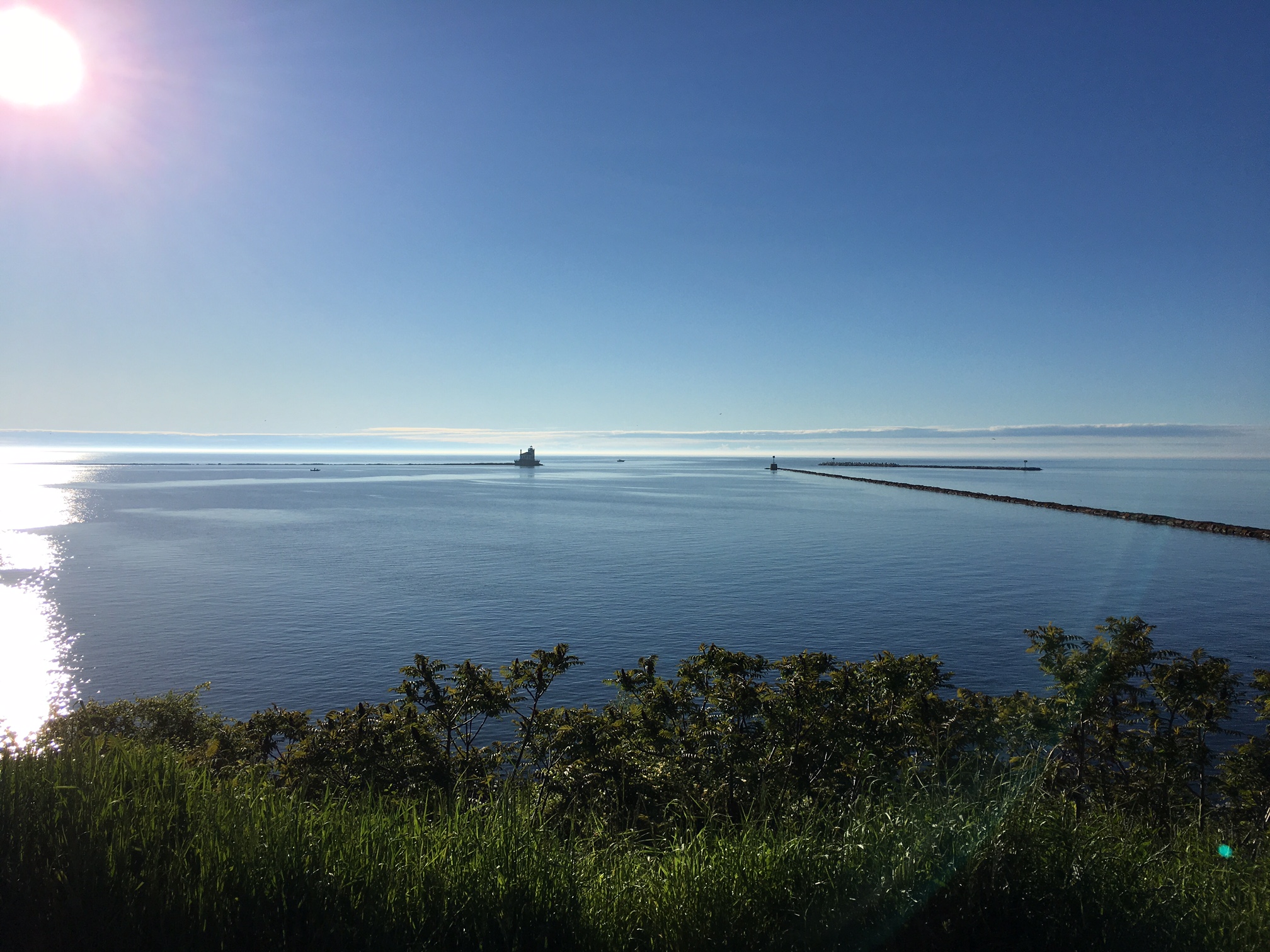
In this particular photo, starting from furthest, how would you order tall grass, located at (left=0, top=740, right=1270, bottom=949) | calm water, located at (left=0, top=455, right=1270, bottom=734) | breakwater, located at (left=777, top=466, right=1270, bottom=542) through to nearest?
1. breakwater, located at (left=777, top=466, right=1270, bottom=542)
2. calm water, located at (left=0, top=455, right=1270, bottom=734)
3. tall grass, located at (left=0, top=740, right=1270, bottom=949)

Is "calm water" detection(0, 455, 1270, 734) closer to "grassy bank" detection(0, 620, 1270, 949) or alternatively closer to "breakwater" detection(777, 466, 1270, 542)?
"breakwater" detection(777, 466, 1270, 542)

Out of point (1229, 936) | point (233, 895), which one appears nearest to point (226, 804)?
point (233, 895)

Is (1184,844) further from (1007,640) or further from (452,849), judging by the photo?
(1007,640)

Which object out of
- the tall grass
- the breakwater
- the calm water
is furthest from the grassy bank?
the breakwater

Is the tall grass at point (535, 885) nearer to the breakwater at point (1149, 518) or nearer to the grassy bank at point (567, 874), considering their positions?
the grassy bank at point (567, 874)

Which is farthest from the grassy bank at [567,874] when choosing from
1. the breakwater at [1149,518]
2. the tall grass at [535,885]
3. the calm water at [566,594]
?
the breakwater at [1149,518]

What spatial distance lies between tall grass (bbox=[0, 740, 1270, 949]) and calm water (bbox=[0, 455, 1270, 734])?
2887 centimetres

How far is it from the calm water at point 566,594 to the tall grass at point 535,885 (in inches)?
1136

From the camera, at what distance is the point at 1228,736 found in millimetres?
28141

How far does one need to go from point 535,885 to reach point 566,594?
5478 cm

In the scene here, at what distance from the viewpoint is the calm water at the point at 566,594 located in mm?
41688

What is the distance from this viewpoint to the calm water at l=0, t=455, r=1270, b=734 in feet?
137

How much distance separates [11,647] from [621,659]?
1718 inches

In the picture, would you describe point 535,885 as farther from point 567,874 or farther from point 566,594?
point 566,594
